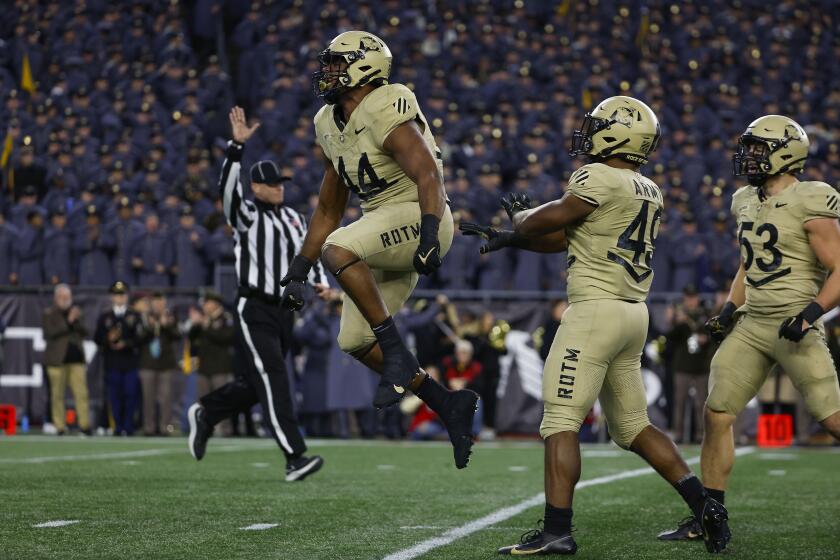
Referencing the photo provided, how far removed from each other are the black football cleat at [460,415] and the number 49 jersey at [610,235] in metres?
0.67

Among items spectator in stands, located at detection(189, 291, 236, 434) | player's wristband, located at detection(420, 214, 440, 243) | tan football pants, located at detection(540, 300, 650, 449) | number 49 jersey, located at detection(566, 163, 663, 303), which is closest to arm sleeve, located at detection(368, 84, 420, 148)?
player's wristband, located at detection(420, 214, 440, 243)

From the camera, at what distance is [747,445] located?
47.6 feet

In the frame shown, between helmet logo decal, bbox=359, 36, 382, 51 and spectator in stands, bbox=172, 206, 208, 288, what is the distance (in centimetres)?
1032

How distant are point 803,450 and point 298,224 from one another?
6.60 metres

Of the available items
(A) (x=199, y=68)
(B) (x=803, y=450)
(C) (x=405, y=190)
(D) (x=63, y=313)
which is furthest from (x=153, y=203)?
(C) (x=405, y=190)

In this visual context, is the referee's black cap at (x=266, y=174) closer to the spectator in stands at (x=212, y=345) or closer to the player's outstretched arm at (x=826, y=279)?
the player's outstretched arm at (x=826, y=279)

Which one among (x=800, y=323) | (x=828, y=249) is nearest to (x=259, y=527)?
(x=800, y=323)

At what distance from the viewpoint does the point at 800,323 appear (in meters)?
5.71

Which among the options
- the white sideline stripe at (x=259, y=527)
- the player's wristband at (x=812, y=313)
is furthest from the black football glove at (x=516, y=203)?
the white sideline stripe at (x=259, y=527)

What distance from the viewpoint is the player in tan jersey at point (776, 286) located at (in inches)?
232

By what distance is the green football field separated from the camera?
5.21 meters

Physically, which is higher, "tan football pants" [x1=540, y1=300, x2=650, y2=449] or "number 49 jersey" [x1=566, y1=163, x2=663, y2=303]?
"number 49 jersey" [x1=566, y1=163, x2=663, y2=303]

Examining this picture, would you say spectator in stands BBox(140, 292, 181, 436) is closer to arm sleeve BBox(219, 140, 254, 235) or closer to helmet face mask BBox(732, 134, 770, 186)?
arm sleeve BBox(219, 140, 254, 235)

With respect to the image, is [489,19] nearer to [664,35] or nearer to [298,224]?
[664,35]
